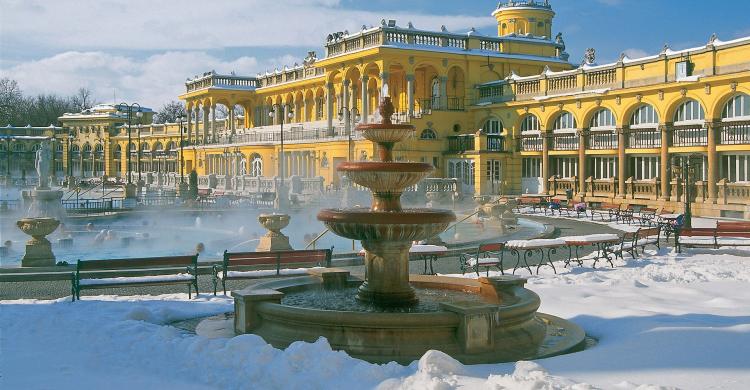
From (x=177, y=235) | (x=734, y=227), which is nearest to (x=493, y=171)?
(x=177, y=235)

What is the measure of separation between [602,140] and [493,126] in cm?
900

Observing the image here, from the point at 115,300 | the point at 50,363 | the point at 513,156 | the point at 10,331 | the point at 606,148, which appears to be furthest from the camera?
the point at 513,156

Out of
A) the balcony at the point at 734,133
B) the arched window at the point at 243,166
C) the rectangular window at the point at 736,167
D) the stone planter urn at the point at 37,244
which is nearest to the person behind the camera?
the stone planter urn at the point at 37,244

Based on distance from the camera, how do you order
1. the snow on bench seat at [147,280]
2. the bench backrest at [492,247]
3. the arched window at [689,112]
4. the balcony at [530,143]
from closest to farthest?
the snow on bench seat at [147,280], the bench backrest at [492,247], the arched window at [689,112], the balcony at [530,143]

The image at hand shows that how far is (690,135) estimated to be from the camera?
115ft

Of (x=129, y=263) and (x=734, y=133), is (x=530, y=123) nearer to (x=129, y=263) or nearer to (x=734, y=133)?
(x=734, y=133)

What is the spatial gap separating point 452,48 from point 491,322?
4109 centimetres

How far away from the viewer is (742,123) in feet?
106

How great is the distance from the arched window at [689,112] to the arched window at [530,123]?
10.3m

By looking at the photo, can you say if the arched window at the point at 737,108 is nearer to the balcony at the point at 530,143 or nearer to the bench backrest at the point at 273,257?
the balcony at the point at 530,143

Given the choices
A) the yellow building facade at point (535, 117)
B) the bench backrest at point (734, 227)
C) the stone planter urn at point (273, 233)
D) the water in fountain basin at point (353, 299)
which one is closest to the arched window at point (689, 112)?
the yellow building facade at point (535, 117)

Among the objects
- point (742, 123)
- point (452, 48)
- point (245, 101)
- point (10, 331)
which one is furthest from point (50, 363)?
point (245, 101)

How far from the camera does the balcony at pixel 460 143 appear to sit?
46.3m

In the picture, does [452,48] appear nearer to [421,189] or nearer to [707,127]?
[421,189]
